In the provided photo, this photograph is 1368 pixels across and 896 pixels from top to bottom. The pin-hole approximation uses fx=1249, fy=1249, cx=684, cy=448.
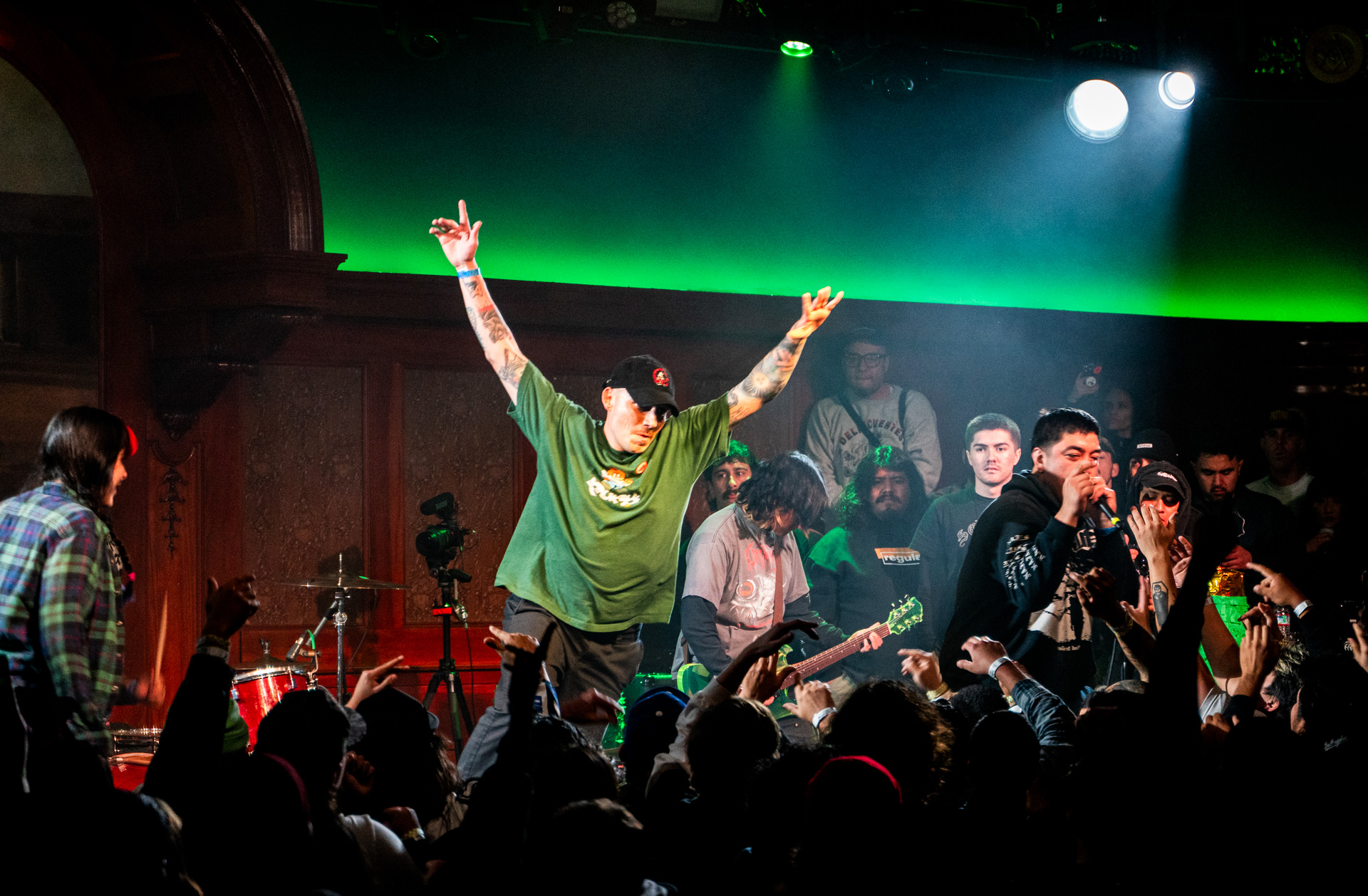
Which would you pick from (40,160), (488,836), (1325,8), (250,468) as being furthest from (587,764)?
(1325,8)

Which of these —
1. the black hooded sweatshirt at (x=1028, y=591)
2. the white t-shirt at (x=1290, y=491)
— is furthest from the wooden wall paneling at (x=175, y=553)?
the white t-shirt at (x=1290, y=491)

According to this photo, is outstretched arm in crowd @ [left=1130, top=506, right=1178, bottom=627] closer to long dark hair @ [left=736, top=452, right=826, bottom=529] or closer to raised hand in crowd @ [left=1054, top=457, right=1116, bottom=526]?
raised hand in crowd @ [left=1054, top=457, right=1116, bottom=526]

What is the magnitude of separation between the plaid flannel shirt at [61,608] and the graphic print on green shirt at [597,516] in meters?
1.96

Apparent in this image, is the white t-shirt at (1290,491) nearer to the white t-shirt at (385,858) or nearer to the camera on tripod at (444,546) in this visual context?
the camera on tripod at (444,546)

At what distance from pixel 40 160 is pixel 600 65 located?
3350 millimetres

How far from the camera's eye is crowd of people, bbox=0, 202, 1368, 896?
1.98m

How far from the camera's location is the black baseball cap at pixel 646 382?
5.06m

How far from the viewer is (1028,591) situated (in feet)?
15.5

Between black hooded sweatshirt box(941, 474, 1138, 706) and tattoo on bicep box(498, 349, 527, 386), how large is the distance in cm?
197

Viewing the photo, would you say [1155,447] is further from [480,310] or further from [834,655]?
[480,310]

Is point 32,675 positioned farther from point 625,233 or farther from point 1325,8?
point 1325,8

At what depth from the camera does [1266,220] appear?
31.2 ft

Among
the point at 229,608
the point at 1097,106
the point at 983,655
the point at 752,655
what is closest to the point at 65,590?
the point at 229,608

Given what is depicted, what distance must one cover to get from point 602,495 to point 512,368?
0.67 metres
